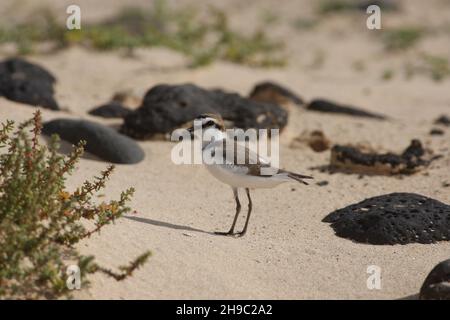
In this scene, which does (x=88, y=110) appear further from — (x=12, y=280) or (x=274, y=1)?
(x=274, y=1)

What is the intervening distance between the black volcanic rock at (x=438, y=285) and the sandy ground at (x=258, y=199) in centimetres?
31

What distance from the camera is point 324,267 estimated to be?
20.5 ft

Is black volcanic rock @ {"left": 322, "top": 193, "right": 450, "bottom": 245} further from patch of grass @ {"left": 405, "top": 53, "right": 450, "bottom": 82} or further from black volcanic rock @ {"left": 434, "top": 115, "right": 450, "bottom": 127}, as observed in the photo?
patch of grass @ {"left": 405, "top": 53, "right": 450, "bottom": 82}

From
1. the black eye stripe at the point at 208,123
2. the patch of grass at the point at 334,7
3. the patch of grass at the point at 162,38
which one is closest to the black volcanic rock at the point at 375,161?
the black eye stripe at the point at 208,123

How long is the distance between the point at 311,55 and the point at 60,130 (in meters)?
9.38

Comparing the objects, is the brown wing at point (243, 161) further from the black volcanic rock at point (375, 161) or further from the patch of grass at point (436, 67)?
the patch of grass at point (436, 67)

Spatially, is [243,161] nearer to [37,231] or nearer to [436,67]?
[37,231]

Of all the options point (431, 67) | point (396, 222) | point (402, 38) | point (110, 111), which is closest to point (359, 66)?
point (431, 67)

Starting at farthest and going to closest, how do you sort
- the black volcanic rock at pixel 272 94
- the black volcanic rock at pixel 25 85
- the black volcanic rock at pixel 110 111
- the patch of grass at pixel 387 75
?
the patch of grass at pixel 387 75 < the black volcanic rock at pixel 272 94 < the black volcanic rock at pixel 110 111 < the black volcanic rock at pixel 25 85

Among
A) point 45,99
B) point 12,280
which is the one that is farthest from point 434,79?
point 12,280

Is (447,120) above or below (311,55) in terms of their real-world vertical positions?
below

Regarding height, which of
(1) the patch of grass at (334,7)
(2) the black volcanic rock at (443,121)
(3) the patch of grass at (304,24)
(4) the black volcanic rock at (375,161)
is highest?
(1) the patch of grass at (334,7)

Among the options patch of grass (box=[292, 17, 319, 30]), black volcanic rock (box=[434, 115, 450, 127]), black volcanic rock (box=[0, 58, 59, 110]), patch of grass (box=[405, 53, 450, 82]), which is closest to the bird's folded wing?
black volcanic rock (box=[0, 58, 59, 110])

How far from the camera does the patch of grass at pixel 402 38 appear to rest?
58.3 feet
